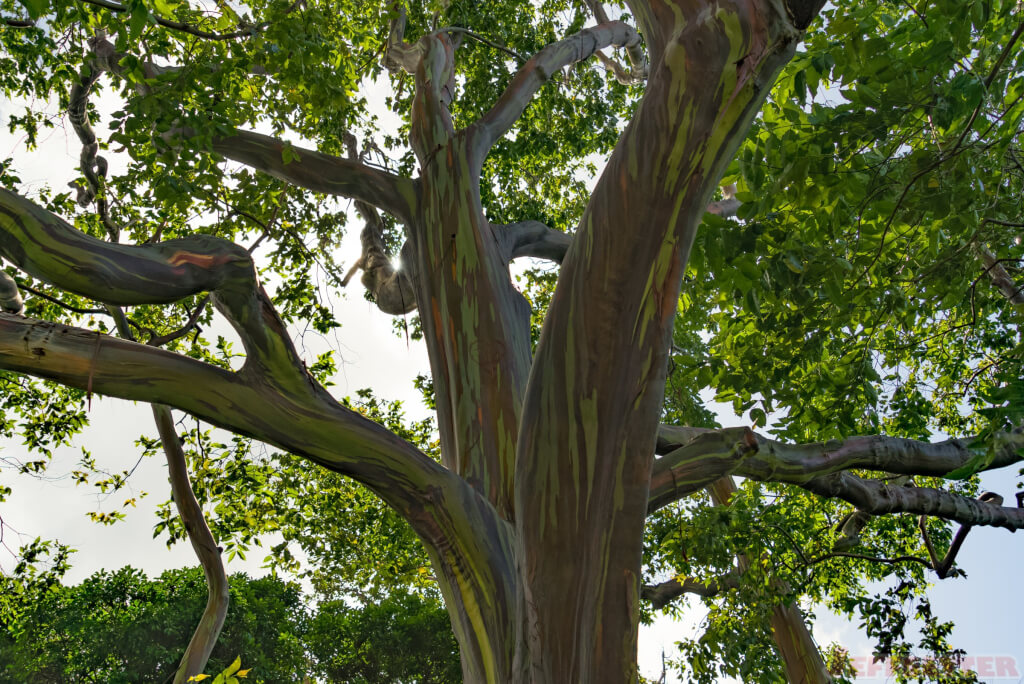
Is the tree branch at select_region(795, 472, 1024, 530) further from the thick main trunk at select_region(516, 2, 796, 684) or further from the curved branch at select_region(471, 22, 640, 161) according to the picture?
the curved branch at select_region(471, 22, 640, 161)

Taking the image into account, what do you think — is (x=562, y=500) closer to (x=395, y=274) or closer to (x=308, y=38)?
Answer: (x=308, y=38)

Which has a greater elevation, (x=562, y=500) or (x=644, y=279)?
(x=644, y=279)

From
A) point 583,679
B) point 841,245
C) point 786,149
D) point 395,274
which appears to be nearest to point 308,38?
point 395,274

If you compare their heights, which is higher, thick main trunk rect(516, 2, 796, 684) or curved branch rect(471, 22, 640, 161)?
curved branch rect(471, 22, 640, 161)

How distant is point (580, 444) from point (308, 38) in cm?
384

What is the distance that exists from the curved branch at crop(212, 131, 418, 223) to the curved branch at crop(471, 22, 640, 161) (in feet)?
2.40

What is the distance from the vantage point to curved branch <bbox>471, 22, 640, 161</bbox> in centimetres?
570

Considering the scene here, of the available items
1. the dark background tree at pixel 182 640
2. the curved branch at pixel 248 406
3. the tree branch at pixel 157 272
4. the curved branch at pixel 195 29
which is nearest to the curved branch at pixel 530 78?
the curved branch at pixel 195 29

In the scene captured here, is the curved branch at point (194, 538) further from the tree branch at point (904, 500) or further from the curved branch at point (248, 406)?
the tree branch at point (904, 500)

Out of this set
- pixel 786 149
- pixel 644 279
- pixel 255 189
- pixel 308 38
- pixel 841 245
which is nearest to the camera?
pixel 644 279

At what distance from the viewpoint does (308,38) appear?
4797mm

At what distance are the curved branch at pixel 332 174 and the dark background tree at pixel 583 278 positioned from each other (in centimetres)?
3

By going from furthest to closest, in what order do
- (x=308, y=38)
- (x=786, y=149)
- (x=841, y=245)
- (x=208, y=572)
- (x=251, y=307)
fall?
(x=208, y=572)
(x=308, y=38)
(x=841, y=245)
(x=786, y=149)
(x=251, y=307)

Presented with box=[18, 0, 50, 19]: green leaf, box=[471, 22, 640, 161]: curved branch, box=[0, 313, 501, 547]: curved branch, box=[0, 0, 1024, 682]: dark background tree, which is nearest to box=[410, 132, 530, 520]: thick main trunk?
box=[0, 0, 1024, 682]: dark background tree
